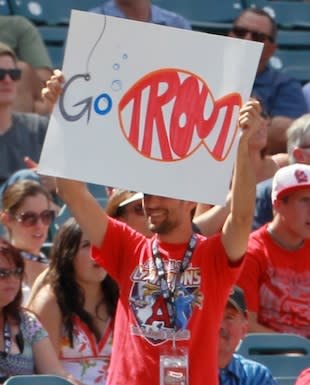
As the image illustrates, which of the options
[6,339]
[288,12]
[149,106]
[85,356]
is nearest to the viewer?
[149,106]

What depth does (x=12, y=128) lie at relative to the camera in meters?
6.74

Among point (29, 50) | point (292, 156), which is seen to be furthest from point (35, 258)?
point (29, 50)

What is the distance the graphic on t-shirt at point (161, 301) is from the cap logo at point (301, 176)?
1.17 metres

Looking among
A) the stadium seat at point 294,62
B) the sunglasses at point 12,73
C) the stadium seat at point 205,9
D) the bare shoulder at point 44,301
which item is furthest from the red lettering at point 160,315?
the stadium seat at point 205,9

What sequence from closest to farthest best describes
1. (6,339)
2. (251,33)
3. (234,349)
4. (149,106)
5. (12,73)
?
(149,106)
(234,349)
(6,339)
(12,73)
(251,33)

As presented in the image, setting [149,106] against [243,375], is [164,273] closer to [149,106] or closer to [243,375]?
[149,106]

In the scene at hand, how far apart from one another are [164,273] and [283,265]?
1.22 meters

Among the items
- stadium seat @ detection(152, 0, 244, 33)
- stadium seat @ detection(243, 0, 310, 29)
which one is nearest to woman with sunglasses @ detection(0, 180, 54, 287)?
stadium seat @ detection(152, 0, 244, 33)

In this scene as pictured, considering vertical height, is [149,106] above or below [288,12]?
below

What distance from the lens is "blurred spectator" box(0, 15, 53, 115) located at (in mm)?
7398

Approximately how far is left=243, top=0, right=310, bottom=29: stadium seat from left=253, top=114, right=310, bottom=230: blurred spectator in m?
3.44

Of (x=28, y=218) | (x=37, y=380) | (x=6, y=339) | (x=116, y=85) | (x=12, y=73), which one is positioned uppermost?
(x=12, y=73)

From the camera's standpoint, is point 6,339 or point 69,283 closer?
point 6,339

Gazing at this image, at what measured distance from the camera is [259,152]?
21.1 feet
